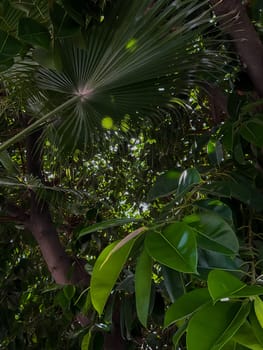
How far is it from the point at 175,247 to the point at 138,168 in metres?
1.55

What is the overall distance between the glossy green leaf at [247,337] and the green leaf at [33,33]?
63 centimetres

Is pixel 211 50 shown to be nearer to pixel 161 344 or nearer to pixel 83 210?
pixel 83 210

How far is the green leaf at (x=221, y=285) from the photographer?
42 centimetres

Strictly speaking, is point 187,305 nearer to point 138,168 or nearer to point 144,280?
point 144,280

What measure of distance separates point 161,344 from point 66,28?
125 cm

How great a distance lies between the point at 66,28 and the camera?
953 mm

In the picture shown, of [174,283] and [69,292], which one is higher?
[69,292]

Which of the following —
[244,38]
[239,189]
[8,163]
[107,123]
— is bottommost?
[239,189]

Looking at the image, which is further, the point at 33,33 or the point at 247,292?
the point at 33,33

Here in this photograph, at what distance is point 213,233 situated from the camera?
23.5 inches

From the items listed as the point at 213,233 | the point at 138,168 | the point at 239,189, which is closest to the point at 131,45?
the point at 239,189

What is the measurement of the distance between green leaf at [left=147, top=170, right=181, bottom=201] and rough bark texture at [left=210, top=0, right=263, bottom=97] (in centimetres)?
35

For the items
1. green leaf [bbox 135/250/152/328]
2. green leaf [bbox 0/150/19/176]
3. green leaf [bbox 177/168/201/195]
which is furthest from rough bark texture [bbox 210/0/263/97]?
green leaf [bbox 0/150/19/176]

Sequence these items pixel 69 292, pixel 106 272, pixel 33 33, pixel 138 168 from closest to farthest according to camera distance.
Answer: pixel 106 272
pixel 33 33
pixel 69 292
pixel 138 168
